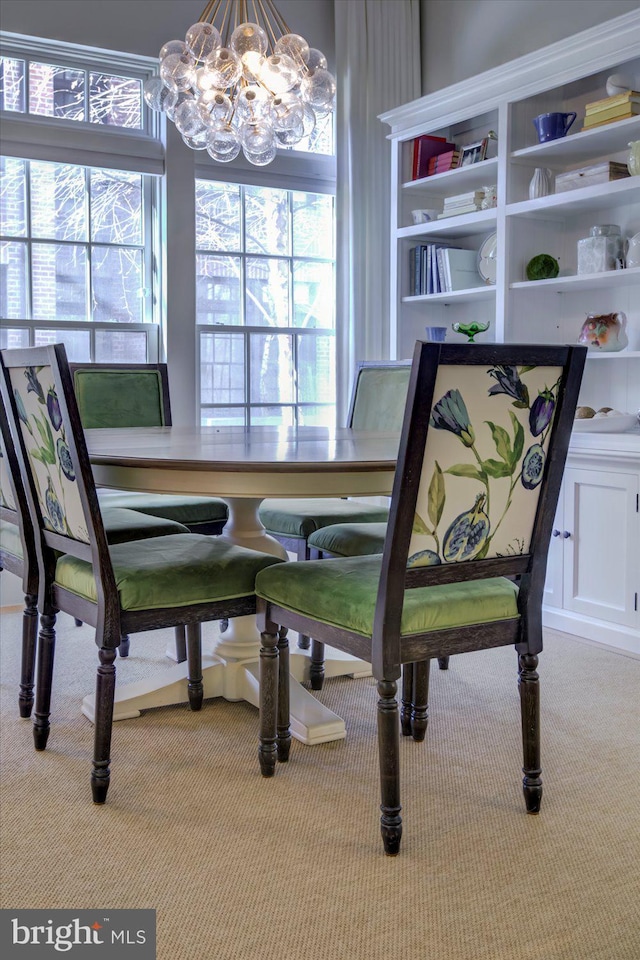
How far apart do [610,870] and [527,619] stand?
49 cm

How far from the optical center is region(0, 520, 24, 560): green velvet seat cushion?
2537 mm

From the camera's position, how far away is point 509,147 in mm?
3766

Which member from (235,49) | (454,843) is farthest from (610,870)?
(235,49)

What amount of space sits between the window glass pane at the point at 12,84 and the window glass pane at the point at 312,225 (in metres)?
1.34

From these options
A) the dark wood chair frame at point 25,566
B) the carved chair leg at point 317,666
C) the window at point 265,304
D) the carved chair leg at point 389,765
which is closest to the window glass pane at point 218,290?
the window at point 265,304

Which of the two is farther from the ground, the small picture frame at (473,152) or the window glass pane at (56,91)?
the window glass pane at (56,91)

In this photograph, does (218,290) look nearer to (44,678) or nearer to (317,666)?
(317,666)

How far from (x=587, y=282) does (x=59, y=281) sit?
225 centimetres

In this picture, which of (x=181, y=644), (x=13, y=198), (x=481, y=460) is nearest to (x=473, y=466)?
(x=481, y=460)

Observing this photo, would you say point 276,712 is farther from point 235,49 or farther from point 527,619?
point 235,49

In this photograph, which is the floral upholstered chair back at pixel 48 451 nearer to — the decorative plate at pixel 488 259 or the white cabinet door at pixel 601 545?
the white cabinet door at pixel 601 545

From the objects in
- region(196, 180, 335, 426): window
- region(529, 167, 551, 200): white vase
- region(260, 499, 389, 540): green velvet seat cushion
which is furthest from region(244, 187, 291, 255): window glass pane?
region(260, 499, 389, 540): green velvet seat cushion

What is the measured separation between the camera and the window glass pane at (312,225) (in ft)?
15.3

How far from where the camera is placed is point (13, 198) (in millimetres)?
3973
